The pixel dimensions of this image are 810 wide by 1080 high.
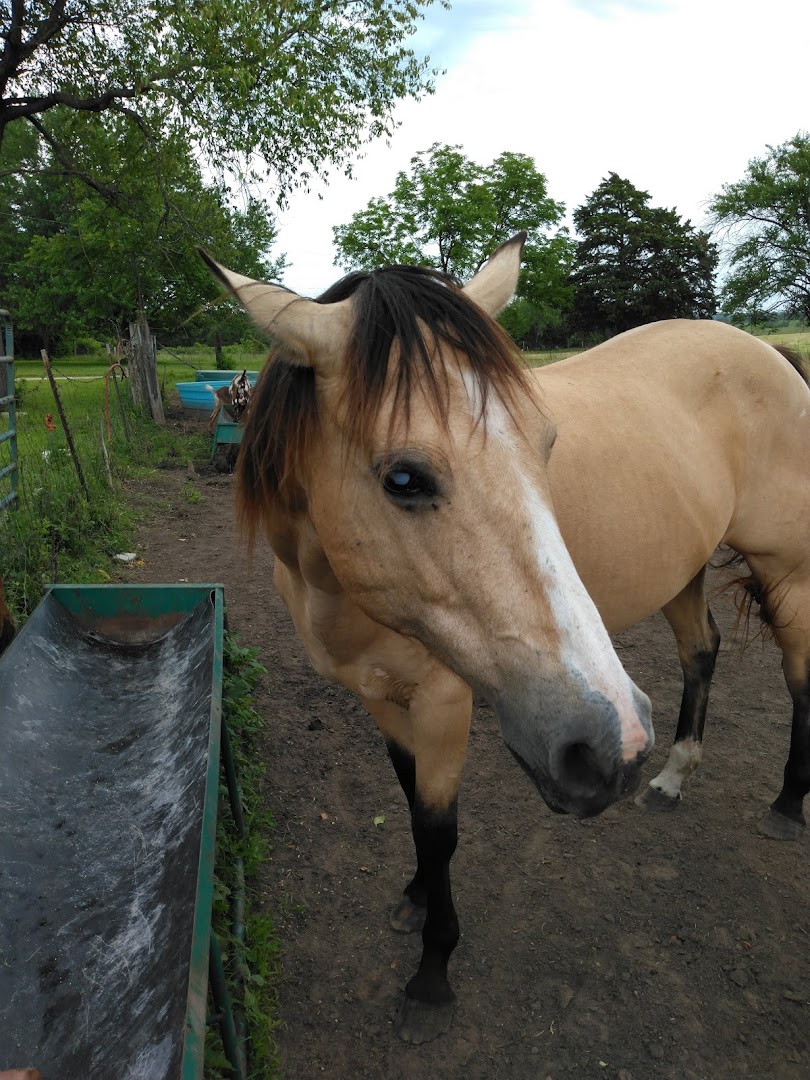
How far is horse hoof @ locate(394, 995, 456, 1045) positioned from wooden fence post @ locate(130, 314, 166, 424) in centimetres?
1462

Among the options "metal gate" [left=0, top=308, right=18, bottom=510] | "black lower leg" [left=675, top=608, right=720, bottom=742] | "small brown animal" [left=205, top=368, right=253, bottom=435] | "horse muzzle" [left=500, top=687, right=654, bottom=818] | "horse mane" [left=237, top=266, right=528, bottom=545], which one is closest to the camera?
"horse muzzle" [left=500, top=687, right=654, bottom=818]

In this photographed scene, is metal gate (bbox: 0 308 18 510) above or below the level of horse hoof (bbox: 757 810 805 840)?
above

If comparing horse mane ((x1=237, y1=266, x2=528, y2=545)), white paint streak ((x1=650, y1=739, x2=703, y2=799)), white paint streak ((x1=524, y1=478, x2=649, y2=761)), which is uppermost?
horse mane ((x1=237, y1=266, x2=528, y2=545))

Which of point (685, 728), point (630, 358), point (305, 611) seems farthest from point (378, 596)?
point (685, 728)

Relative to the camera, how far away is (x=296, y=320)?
1.46 meters

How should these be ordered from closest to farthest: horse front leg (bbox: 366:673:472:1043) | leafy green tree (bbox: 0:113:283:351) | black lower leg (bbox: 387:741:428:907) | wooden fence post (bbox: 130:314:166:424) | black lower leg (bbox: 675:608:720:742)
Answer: horse front leg (bbox: 366:673:472:1043) < black lower leg (bbox: 387:741:428:907) < black lower leg (bbox: 675:608:720:742) < leafy green tree (bbox: 0:113:283:351) < wooden fence post (bbox: 130:314:166:424)

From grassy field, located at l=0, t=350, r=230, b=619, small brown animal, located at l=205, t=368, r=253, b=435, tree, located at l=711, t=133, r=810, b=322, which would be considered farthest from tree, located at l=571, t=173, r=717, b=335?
grassy field, located at l=0, t=350, r=230, b=619

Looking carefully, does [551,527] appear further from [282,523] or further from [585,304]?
[585,304]

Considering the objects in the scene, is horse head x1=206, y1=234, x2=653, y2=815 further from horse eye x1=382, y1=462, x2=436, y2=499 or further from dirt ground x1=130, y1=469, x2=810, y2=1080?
dirt ground x1=130, y1=469, x2=810, y2=1080

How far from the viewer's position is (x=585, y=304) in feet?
130

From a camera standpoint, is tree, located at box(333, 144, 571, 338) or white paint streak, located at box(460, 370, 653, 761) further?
tree, located at box(333, 144, 571, 338)

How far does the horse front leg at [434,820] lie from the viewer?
79.7 inches

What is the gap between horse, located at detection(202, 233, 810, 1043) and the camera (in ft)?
3.97

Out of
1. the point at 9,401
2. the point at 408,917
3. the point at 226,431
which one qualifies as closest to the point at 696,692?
the point at 408,917
